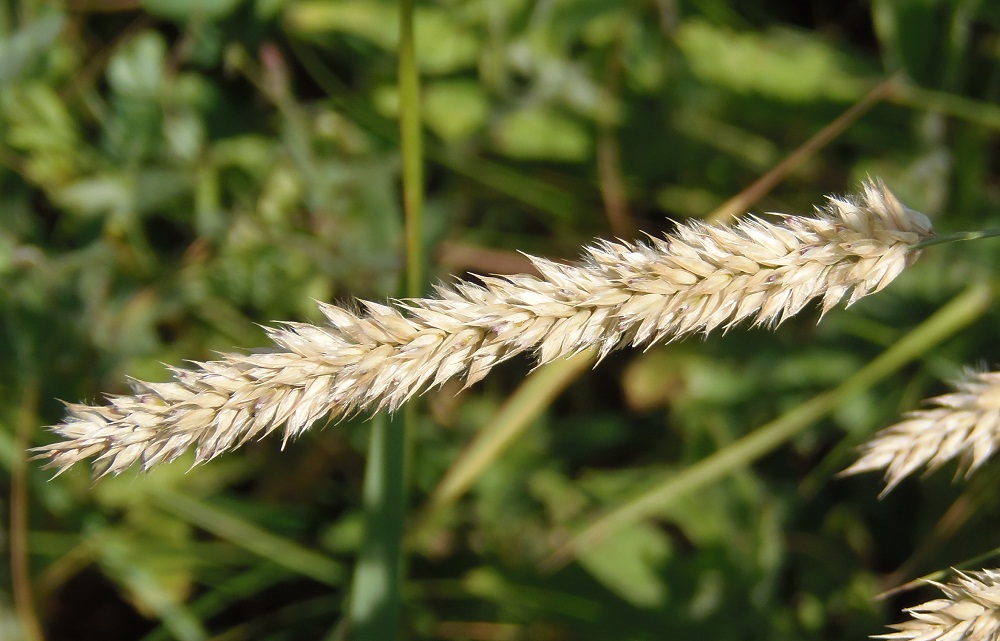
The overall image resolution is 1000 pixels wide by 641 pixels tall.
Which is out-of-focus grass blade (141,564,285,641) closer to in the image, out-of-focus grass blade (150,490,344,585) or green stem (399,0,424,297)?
out-of-focus grass blade (150,490,344,585)

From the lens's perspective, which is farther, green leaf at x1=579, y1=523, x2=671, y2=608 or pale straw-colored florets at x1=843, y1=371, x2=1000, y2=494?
green leaf at x1=579, y1=523, x2=671, y2=608

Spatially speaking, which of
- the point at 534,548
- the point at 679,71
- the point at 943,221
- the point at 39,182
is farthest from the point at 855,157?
the point at 39,182

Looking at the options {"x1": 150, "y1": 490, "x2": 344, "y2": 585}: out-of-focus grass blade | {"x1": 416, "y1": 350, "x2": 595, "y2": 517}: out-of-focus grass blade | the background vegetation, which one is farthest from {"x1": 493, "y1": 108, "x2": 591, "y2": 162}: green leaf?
{"x1": 150, "y1": 490, "x2": 344, "y2": 585}: out-of-focus grass blade

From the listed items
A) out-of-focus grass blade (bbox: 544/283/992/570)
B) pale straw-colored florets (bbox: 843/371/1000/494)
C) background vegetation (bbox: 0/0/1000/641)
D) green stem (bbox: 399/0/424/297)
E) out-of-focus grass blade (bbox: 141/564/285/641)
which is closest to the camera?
pale straw-colored florets (bbox: 843/371/1000/494)

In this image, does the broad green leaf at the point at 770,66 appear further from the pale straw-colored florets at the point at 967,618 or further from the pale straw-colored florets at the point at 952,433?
the pale straw-colored florets at the point at 967,618

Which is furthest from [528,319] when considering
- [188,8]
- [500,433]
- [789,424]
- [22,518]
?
[22,518]

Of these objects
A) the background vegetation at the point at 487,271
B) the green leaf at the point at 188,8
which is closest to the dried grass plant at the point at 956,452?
the background vegetation at the point at 487,271

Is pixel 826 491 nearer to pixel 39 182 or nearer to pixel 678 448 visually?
pixel 678 448
